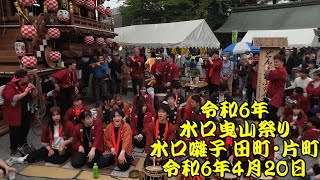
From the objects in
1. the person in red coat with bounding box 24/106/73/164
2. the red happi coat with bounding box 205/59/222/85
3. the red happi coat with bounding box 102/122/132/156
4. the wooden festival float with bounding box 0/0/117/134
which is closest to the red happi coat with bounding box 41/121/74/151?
the person in red coat with bounding box 24/106/73/164

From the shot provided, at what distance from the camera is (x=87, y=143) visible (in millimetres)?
6230

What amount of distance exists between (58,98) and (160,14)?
1674 centimetres

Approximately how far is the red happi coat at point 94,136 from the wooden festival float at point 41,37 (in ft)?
8.59

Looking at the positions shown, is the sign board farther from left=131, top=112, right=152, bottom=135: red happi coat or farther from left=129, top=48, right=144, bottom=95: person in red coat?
left=129, top=48, right=144, bottom=95: person in red coat

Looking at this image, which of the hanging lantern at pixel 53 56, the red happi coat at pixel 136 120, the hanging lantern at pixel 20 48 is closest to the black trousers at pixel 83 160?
the red happi coat at pixel 136 120

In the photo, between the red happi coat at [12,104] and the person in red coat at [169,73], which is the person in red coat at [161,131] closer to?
the red happi coat at [12,104]

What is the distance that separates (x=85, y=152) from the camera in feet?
20.4

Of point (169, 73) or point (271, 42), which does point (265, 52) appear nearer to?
point (271, 42)

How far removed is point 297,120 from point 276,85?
101cm

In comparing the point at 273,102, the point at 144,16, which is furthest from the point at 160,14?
the point at 273,102

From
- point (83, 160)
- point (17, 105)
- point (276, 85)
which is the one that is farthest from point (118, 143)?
point (276, 85)

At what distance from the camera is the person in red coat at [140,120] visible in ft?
23.0

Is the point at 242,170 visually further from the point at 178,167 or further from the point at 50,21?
the point at 50,21

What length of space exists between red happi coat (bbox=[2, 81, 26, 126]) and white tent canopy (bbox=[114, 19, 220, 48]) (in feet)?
31.7
